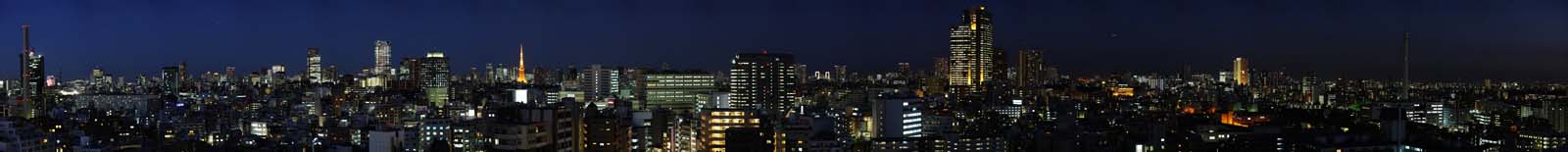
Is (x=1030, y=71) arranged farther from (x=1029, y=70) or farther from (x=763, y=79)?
(x=763, y=79)

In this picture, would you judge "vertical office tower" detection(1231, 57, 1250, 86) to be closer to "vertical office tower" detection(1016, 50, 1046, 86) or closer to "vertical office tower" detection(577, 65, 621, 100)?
"vertical office tower" detection(1016, 50, 1046, 86)

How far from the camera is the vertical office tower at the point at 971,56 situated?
45.7 ft

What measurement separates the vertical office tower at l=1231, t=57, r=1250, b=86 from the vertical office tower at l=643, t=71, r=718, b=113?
133 inches

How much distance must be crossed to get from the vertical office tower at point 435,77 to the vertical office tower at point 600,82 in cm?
98

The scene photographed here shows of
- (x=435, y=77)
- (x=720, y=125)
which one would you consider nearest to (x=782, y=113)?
(x=720, y=125)

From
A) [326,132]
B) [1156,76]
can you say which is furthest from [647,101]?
[1156,76]

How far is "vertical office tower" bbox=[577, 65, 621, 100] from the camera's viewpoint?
11.3 m

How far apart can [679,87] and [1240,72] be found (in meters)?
4.05

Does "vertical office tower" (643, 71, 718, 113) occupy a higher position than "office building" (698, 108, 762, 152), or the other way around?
"vertical office tower" (643, 71, 718, 113)

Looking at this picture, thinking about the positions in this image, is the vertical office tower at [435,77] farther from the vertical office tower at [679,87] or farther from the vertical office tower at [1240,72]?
the vertical office tower at [1240,72]

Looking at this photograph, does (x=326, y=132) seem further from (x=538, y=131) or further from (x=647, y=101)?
(x=538, y=131)

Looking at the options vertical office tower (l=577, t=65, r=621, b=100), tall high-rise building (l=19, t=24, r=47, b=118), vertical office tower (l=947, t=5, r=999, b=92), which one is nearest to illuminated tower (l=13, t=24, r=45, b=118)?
tall high-rise building (l=19, t=24, r=47, b=118)

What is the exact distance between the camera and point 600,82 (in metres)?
12.5

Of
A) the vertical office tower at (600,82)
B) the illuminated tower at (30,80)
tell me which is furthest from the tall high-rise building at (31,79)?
the vertical office tower at (600,82)
